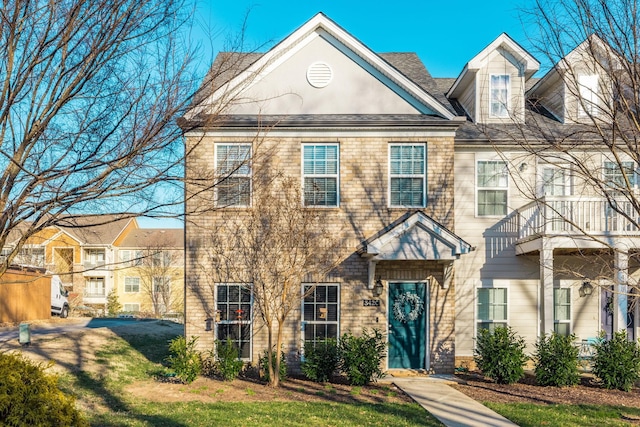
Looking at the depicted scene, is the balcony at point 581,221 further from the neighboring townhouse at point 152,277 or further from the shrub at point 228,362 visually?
the neighboring townhouse at point 152,277

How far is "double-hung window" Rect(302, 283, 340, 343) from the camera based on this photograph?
14328mm

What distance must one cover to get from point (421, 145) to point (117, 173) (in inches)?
378

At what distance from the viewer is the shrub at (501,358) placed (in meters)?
12.9

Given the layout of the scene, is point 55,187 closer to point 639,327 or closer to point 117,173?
point 117,173

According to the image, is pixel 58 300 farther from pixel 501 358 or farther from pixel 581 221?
pixel 581 221

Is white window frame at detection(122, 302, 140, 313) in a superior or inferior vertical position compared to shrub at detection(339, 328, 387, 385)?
inferior

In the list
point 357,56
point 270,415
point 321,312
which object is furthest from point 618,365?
point 357,56

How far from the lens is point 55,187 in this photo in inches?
234

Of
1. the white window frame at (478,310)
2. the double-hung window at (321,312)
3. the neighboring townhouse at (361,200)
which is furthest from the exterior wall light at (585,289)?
the double-hung window at (321,312)

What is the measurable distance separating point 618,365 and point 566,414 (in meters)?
3.25

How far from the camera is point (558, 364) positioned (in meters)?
12.9

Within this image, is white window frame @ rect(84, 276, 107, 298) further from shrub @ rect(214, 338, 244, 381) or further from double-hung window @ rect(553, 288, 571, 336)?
double-hung window @ rect(553, 288, 571, 336)

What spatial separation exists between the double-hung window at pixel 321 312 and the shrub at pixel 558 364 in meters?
4.56

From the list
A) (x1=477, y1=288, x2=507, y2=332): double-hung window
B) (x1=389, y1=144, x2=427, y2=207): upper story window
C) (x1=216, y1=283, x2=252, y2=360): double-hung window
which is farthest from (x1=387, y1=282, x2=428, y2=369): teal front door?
(x1=216, y1=283, x2=252, y2=360): double-hung window
